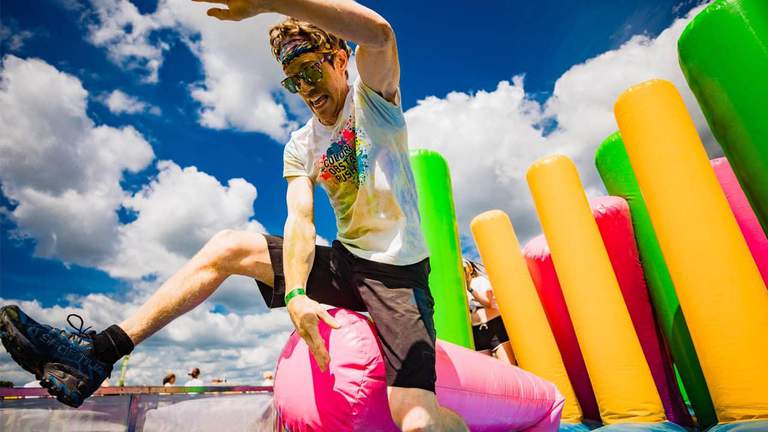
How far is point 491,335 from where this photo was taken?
3.93 metres

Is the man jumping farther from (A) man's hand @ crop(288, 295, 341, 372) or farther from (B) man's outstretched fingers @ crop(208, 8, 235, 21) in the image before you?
(B) man's outstretched fingers @ crop(208, 8, 235, 21)

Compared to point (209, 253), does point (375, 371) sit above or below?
below

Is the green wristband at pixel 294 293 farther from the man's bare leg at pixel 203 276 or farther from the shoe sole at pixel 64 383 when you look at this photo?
the shoe sole at pixel 64 383

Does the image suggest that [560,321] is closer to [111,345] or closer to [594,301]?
[594,301]

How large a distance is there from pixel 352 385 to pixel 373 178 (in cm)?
72

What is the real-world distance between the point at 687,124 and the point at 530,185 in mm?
1040

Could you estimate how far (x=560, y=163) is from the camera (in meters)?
3.08

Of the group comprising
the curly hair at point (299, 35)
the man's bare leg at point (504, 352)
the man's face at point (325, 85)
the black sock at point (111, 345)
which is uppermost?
the curly hair at point (299, 35)

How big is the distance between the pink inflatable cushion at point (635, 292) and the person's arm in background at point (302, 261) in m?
2.32

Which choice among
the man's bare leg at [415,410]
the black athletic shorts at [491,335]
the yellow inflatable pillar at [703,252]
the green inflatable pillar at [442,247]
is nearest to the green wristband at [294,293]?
the man's bare leg at [415,410]

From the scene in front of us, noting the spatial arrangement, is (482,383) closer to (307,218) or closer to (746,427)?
(307,218)

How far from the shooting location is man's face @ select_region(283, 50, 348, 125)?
1.59 metres

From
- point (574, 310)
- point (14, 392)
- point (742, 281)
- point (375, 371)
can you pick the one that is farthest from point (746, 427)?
point (14, 392)

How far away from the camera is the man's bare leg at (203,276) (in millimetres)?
1493
